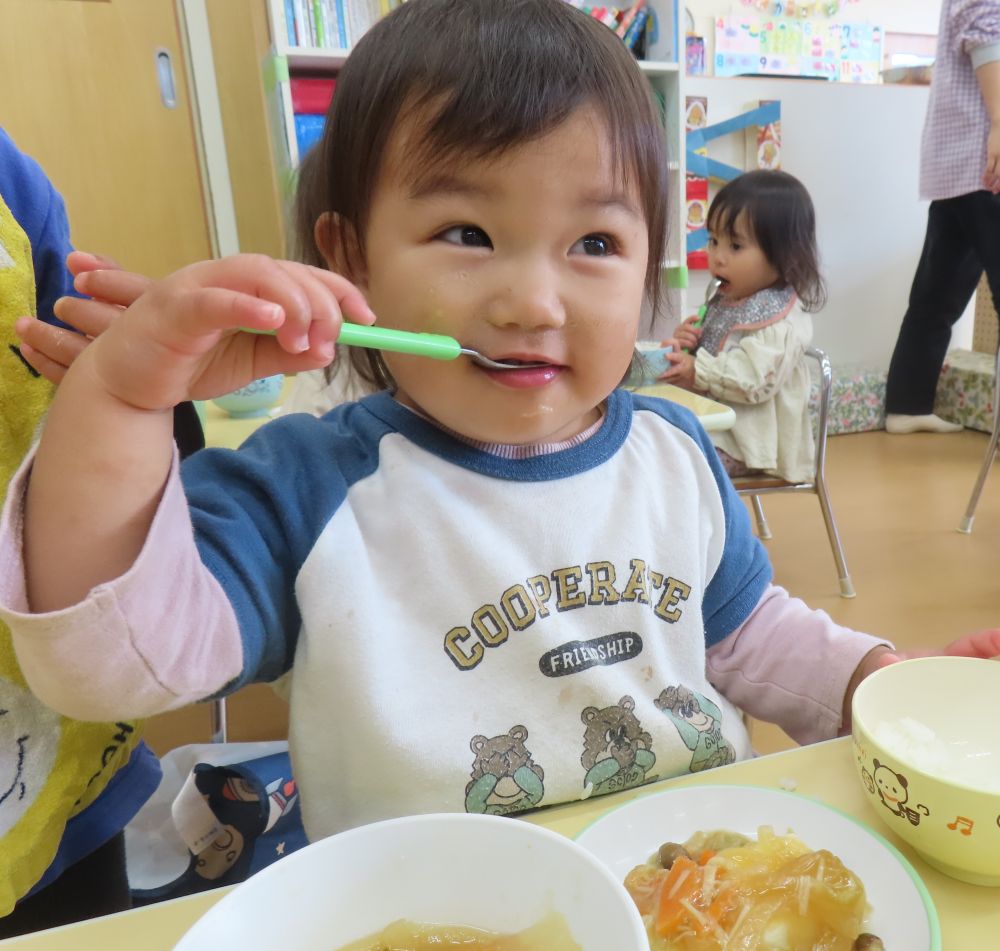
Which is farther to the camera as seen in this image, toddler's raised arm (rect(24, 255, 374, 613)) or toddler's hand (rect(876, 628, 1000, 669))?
toddler's hand (rect(876, 628, 1000, 669))

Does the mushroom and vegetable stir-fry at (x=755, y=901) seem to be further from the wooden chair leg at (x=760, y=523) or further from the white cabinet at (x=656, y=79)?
the wooden chair leg at (x=760, y=523)

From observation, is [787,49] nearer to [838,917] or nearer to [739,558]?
[739,558]

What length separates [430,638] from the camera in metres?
0.63

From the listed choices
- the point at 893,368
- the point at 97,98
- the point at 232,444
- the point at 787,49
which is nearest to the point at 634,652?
the point at 232,444

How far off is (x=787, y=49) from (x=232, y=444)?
5.02m

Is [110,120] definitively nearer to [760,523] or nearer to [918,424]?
[760,523]

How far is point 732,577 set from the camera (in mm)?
748

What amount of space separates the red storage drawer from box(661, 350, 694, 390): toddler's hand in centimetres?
147

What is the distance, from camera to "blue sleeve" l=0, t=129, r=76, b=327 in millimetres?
613

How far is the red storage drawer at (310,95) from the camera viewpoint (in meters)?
2.69

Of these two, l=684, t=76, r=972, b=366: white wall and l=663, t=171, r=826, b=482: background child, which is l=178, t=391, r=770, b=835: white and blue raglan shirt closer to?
l=663, t=171, r=826, b=482: background child

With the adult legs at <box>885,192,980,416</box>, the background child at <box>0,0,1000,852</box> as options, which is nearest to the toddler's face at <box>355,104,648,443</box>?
the background child at <box>0,0,1000,852</box>

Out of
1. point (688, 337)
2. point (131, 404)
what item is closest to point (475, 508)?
point (131, 404)

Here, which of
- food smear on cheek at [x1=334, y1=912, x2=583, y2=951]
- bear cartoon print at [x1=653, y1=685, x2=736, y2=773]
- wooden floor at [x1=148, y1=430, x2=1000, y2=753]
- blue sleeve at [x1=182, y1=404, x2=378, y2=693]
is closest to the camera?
food smear on cheek at [x1=334, y1=912, x2=583, y2=951]
